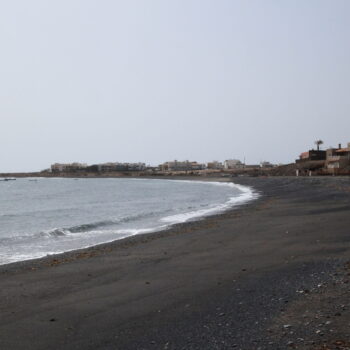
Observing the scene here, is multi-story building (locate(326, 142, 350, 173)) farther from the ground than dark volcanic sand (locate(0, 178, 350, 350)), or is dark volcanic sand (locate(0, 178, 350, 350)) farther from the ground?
multi-story building (locate(326, 142, 350, 173))

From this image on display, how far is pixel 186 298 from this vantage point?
779 cm

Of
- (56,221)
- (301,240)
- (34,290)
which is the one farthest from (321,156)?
(34,290)

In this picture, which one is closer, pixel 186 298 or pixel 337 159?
pixel 186 298

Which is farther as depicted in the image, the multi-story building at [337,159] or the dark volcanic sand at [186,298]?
the multi-story building at [337,159]

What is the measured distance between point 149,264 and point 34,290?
3.30m

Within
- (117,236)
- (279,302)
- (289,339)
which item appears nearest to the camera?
(289,339)

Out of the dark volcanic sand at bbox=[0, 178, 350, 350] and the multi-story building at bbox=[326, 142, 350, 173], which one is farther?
the multi-story building at bbox=[326, 142, 350, 173]

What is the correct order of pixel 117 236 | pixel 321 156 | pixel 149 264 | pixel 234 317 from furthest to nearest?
pixel 321 156
pixel 117 236
pixel 149 264
pixel 234 317

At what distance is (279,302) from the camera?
6.96 metres

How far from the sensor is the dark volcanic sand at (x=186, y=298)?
19.0 ft

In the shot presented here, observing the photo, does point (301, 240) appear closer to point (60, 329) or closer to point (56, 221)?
point (60, 329)

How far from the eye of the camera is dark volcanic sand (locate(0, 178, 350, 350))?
19.0ft

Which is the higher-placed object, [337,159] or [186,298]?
[337,159]

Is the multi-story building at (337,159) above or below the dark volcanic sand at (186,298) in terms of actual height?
above
